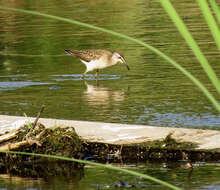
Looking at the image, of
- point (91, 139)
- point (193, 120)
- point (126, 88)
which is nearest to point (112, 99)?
point (126, 88)

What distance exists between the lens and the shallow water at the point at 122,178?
5.96 meters

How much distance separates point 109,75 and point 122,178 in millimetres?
8593

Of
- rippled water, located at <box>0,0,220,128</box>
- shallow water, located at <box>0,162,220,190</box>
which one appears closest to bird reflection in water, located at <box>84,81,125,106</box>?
rippled water, located at <box>0,0,220,128</box>

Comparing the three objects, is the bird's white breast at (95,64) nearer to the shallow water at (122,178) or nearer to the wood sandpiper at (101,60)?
the wood sandpiper at (101,60)

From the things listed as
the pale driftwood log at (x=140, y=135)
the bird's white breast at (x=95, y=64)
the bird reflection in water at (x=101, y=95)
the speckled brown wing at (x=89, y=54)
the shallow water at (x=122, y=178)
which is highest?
the speckled brown wing at (x=89, y=54)

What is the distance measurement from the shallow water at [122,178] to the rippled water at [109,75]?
2.44 metres

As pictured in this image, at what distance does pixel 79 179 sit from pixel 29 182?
1.60 feet

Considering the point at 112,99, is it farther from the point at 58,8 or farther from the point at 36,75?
the point at 58,8

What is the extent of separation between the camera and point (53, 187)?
6.14 m

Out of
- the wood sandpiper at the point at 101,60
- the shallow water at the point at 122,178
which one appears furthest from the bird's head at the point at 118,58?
the shallow water at the point at 122,178

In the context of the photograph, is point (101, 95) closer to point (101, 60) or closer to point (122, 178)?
point (101, 60)

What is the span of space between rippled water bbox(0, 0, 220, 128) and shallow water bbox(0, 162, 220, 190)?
244 centimetres

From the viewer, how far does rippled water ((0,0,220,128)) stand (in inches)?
405

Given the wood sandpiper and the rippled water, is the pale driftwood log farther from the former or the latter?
the wood sandpiper
